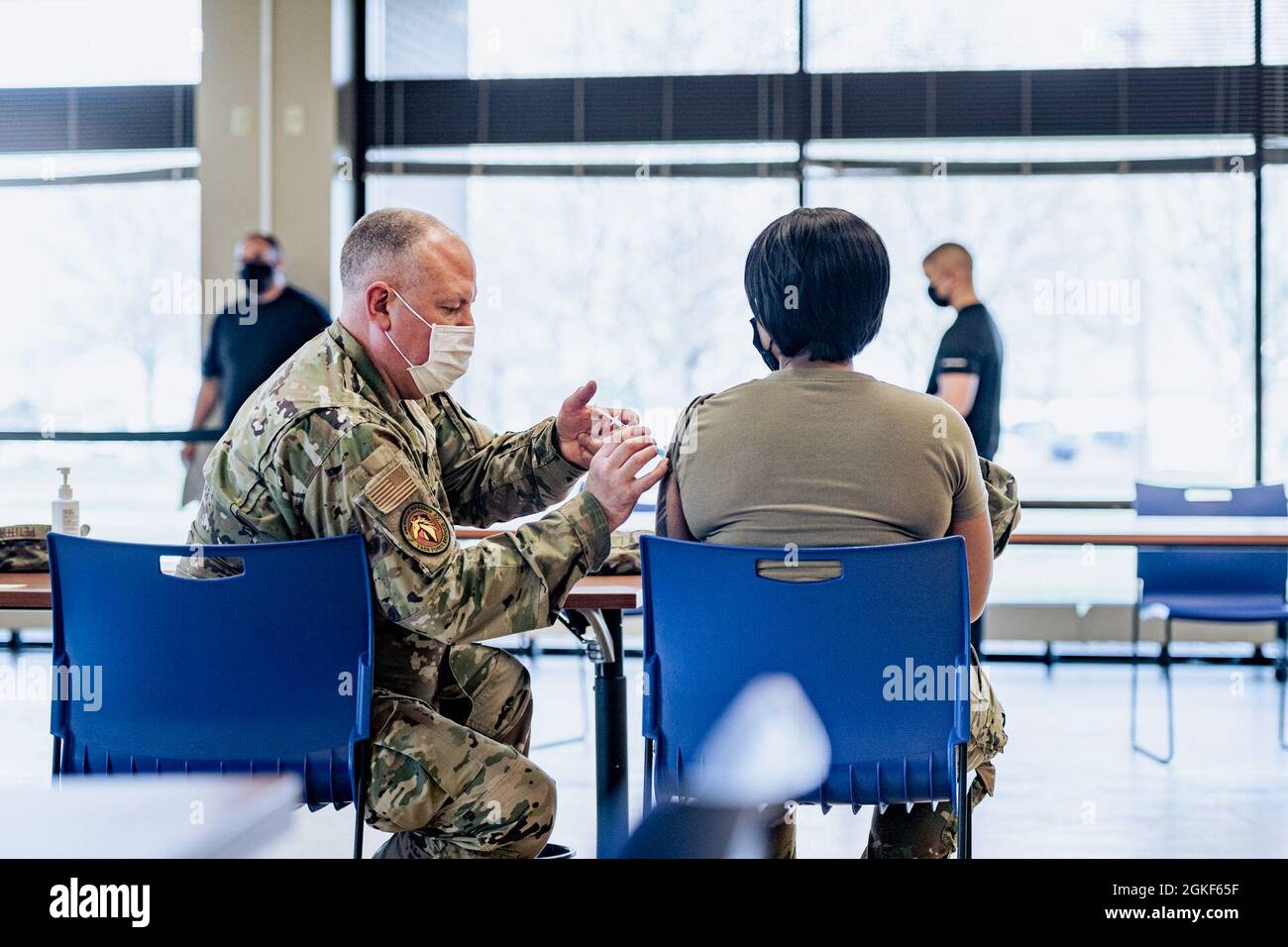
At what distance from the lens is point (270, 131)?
15.1 ft

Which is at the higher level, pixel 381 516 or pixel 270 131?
pixel 270 131

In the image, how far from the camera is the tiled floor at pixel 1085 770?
2.52m

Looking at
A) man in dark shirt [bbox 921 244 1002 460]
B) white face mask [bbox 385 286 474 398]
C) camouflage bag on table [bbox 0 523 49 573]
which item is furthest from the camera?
man in dark shirt [bbox 921 244 1002 460]

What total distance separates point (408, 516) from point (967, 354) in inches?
105

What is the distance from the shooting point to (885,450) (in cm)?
138

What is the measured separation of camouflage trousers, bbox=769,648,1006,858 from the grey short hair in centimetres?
90

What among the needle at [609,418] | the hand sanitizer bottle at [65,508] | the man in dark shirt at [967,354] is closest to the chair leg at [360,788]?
the needle at [609,418]

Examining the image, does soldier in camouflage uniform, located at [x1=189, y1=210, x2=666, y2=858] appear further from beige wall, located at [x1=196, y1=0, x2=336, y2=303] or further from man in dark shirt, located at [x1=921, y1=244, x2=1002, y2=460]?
beige wall, located at [x1=196, y1=0, x2=336, y2=303]

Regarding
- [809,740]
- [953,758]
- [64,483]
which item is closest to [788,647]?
[809,740]

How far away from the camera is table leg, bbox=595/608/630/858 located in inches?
86.6

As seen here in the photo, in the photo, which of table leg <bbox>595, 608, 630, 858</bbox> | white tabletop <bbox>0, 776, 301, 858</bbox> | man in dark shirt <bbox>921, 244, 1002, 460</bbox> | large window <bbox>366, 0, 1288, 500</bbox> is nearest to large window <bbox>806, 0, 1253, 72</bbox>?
large window <bbox>366, 0, 1288, 500</bbox>

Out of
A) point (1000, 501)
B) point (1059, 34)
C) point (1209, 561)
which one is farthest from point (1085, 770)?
point (1059, 34)

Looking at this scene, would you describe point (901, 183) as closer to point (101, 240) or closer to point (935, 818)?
point (101, 240)
